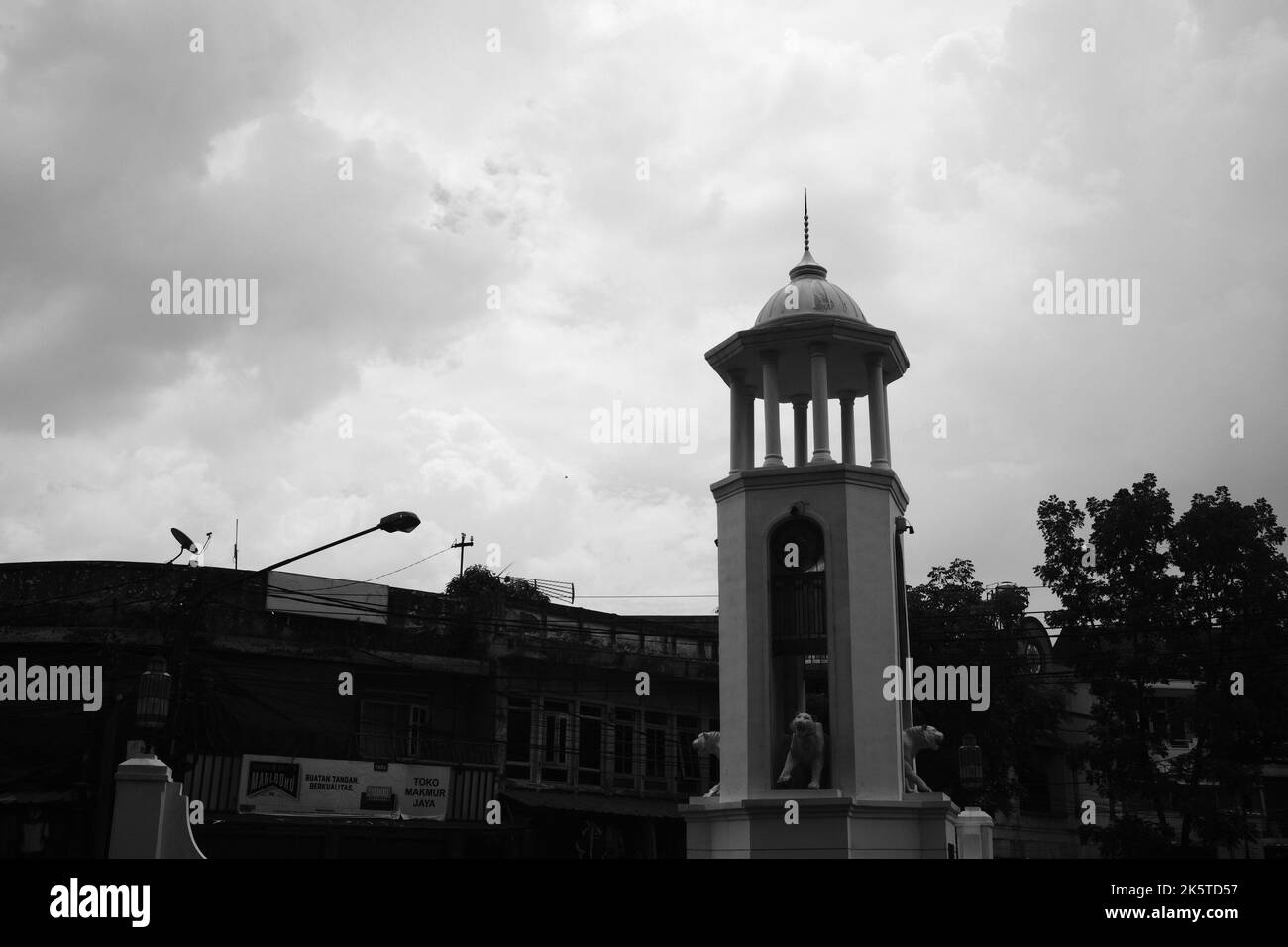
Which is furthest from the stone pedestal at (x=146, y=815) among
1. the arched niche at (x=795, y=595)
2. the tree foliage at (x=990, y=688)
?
the tree foliage at (x=990, y=688)

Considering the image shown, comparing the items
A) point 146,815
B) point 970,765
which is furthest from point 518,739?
point 146,815

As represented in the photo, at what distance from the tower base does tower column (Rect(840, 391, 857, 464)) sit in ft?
20.5

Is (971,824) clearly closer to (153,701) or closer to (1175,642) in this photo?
(1175,642)

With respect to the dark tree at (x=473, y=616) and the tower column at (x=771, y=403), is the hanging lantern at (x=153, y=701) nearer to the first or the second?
the tower column at (x=771, y=403)

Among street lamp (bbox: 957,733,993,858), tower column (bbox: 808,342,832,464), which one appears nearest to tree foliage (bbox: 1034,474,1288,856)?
street lamp (bbox: 957,733,993,858)

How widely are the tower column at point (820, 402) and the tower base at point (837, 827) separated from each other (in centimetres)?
552

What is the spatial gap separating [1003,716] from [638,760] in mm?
10876

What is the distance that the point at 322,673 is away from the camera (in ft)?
A: 111

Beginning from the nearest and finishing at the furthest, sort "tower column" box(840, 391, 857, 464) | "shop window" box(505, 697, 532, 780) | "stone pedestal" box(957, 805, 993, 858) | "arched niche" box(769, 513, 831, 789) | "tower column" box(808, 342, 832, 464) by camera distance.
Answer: "arched niche" box(769, 513, 831, 789) < "tower column" box(808, 342, 832, 464) < "tower column" box(840, 391, 857, 464) < "stone pedestal" box(957, 805, 993, 858) < "shop window" box(505, 697, 532, 780)

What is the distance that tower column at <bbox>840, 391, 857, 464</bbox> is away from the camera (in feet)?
74.6

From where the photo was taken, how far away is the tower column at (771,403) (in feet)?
70.7
